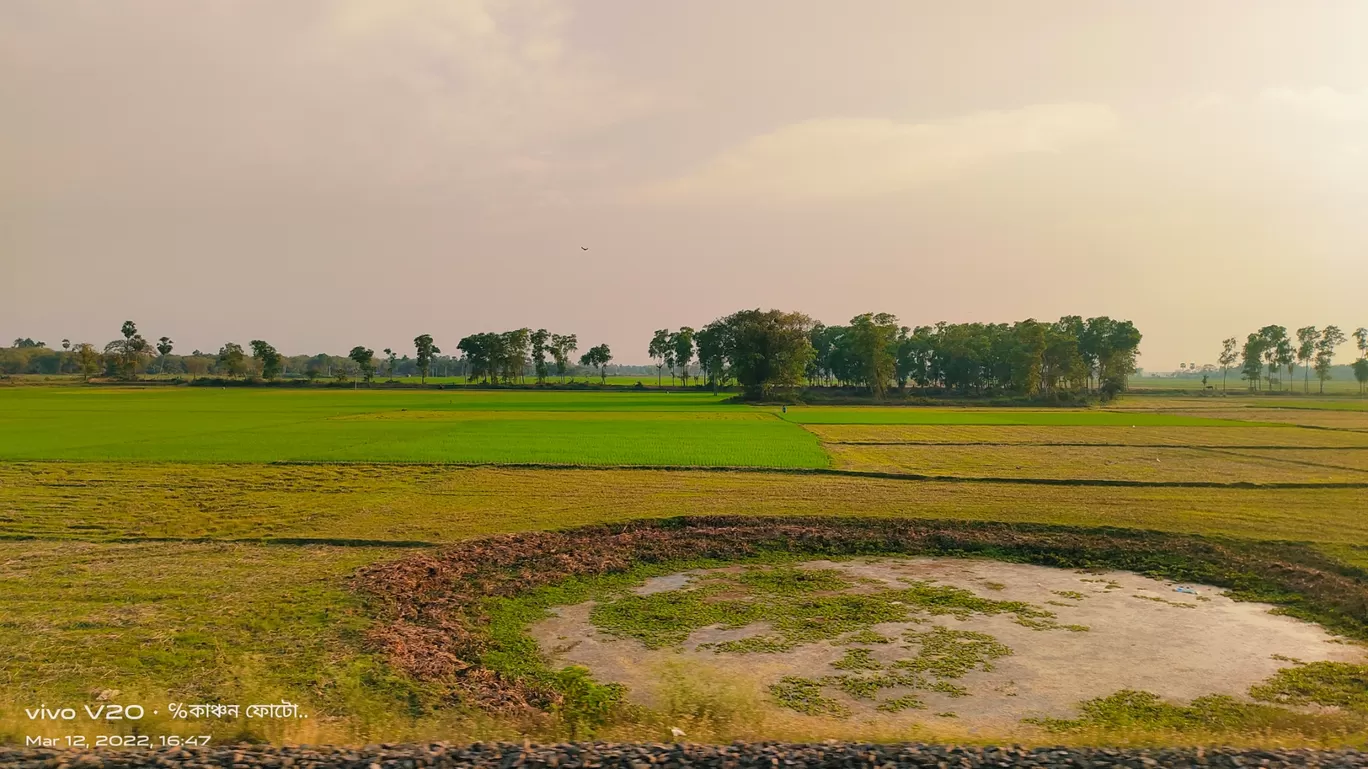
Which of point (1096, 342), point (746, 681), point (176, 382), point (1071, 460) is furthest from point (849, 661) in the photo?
point (176, 382)

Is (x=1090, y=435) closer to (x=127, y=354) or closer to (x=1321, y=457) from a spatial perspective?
(x=1321, y=457)

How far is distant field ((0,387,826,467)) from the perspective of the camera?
110ft

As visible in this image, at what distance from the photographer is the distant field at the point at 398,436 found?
33625 millimetres

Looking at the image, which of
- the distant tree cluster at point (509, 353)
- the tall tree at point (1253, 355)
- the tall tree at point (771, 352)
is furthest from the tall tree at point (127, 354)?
the tall tree at point (1253, 355)

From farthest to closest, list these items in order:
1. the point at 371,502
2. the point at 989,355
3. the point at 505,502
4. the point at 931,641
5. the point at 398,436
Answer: the point at 989,355 → the point at 398,436 → the point at 505,502 → the point at 371,502 → the point at 931,641

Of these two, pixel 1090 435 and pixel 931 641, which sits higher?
pixel 1090 435

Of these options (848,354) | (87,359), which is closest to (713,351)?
(848,354)

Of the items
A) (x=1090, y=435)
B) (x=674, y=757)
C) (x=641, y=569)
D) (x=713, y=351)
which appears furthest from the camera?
(x=713, y=351)

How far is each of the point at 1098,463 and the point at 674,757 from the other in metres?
32.9

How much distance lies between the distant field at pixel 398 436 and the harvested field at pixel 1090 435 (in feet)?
16.0

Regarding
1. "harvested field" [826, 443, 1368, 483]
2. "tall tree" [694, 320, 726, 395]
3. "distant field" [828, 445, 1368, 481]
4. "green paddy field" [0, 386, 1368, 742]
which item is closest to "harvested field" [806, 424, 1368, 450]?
"green paddy field" [0, 386, 1368, 742]

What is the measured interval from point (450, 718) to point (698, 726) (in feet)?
9.78

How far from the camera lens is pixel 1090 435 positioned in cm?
4853

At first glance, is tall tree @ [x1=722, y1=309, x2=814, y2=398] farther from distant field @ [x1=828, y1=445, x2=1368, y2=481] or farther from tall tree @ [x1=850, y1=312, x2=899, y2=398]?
distant field @ [x1=828, y1=445, x2=1368, y2=481]
